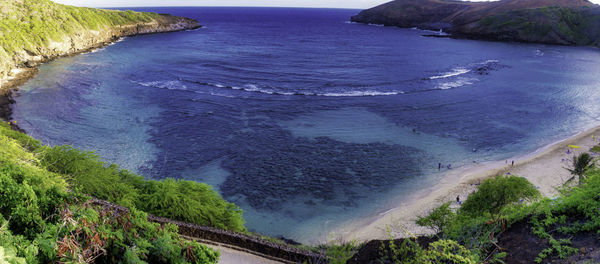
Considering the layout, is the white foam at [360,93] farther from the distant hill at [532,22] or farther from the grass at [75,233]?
the distant hill at [532,22]

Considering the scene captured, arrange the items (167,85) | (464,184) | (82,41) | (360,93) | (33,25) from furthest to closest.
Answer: (82,41)
(33,25)
(167,85)
(360,93)
(464,184)

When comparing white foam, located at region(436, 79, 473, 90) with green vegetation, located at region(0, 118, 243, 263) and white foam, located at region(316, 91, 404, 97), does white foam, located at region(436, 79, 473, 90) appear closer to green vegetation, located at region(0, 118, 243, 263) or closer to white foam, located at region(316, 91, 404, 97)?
white foam, located at region(316, 91, 404, 97)

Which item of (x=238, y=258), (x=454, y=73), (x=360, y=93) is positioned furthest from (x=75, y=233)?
(x=454, y=73)

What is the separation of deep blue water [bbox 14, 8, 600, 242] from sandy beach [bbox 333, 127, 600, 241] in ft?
4.60

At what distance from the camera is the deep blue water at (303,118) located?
32.3 m

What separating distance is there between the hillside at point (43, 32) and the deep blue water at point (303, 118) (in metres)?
5.75

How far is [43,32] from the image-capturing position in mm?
78438

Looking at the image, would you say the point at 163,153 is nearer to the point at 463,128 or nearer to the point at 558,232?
the point at 558,232

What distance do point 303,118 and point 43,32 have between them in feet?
235

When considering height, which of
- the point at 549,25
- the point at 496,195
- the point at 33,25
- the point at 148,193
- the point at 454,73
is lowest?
the point at 148,193

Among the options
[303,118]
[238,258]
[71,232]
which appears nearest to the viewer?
[71,232]

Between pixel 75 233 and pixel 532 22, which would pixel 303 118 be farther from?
pixel 532 22

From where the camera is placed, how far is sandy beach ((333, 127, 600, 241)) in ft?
86.8

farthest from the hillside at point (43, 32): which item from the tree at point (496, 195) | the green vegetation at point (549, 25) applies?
the green vegetation at point (549, 25)
